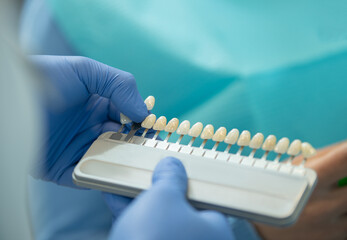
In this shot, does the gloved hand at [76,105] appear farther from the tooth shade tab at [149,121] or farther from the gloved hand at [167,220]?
the gloved hand at [167,220]

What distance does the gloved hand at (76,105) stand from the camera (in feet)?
2.90

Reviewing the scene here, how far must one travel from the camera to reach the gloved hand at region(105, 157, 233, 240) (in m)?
0.60

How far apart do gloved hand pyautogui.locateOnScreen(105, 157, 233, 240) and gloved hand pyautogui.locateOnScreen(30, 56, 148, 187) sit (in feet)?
0.95

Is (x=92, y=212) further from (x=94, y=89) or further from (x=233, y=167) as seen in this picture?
(x=233, y=167)

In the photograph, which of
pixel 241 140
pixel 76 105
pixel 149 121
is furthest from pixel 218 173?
pixel 76 105

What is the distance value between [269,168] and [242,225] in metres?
0.19

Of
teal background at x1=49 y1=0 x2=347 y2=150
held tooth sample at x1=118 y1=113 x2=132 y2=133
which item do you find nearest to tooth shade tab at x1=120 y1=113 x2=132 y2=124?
→ held tooth sample at x1=118 y1=113 x2=132 y2=133

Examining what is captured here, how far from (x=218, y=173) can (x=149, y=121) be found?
24cm

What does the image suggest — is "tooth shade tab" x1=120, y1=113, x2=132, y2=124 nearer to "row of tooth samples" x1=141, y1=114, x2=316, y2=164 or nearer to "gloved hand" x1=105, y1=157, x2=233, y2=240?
"row of tooth samples" x1=141, y1=114, x2=316, y2=164

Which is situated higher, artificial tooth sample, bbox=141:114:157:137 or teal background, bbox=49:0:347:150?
teal background, bbox=49:0:347:150

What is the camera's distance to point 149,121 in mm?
895

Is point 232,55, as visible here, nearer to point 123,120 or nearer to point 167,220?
point 123,120

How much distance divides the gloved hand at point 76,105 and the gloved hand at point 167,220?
0.95 ft

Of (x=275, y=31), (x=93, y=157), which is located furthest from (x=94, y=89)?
(x=275, y=31)
